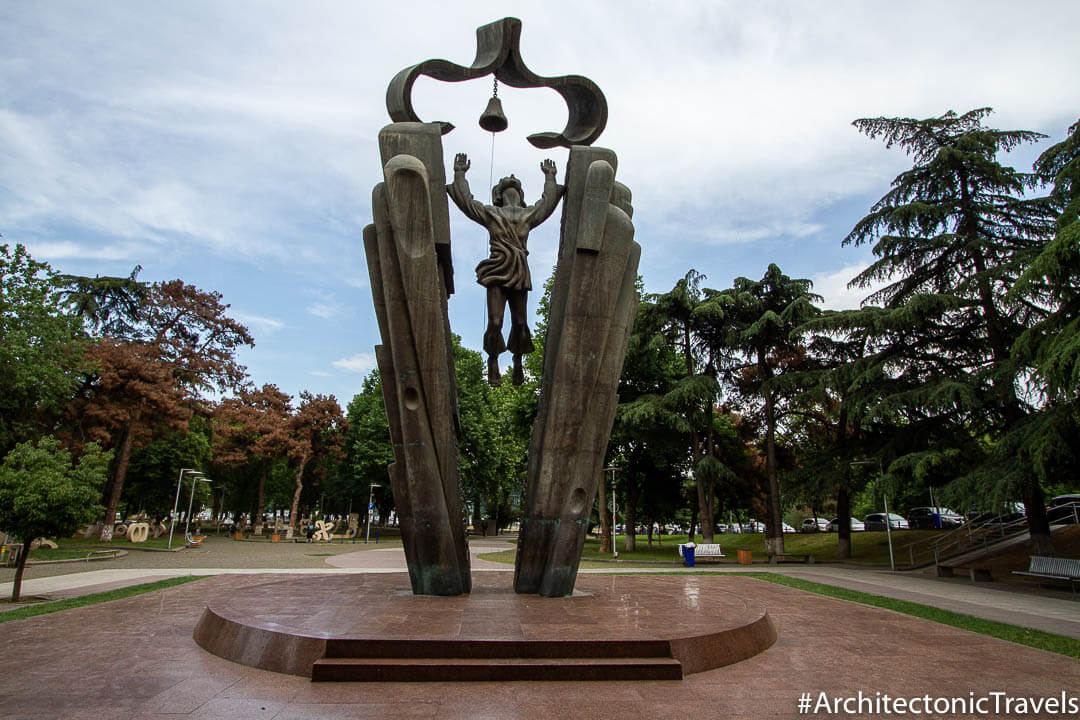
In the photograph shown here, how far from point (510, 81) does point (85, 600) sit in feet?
40.2

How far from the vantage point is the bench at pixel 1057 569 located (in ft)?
49.8

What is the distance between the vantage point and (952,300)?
20.3m

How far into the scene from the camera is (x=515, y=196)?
10.5 m

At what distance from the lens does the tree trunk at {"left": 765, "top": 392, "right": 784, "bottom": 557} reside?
2719 centimetres

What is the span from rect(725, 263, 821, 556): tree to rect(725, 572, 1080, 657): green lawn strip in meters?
13.1

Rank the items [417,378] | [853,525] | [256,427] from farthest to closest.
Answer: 1. [853,525]
2. [256,427]
3. [417,378]

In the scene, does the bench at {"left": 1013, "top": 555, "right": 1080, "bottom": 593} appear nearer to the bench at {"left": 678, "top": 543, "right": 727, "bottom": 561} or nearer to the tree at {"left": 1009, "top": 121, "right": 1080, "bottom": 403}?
the tree at {"left": 1009, "top": 121, "right": 1080, "bottom": 403}

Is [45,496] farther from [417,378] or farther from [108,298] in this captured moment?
[108,298]

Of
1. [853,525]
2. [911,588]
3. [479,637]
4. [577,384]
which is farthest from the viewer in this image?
[853,525]

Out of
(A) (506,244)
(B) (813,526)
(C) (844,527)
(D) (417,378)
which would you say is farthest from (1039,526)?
(B) (813,526)

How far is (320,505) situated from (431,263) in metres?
61.6

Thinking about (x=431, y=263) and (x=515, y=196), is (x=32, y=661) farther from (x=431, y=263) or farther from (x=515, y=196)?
(x=515, y=196)

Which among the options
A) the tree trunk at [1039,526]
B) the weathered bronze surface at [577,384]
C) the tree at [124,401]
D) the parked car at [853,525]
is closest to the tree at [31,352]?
the tree at [124,401]

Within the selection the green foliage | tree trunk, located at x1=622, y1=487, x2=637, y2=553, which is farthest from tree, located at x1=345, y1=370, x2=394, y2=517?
the green foliage
